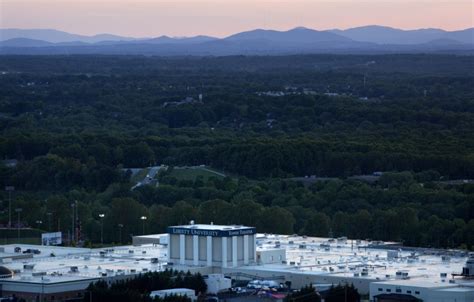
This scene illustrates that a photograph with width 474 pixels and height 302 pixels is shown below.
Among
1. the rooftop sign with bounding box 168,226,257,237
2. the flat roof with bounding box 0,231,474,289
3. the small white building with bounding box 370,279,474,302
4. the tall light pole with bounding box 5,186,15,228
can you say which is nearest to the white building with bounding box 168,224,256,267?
the rooftop sign with bounding box 168,226,257,237

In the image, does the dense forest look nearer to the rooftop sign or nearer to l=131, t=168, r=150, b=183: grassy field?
l=131, t=168, r=150, b=183: grassy field

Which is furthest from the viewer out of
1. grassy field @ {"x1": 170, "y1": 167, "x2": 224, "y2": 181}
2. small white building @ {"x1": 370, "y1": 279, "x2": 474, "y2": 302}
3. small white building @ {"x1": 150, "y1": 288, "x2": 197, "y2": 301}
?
grassy field @ {"x1": 170, "y1": 167, "x2": 224, "y2": 181}

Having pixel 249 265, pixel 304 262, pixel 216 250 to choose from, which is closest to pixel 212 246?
pixel 216 250

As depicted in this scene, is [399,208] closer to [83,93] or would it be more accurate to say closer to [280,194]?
[280,194]

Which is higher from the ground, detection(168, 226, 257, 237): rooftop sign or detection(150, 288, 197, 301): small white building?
detection(168, 226, 257, 237): rooftop sign

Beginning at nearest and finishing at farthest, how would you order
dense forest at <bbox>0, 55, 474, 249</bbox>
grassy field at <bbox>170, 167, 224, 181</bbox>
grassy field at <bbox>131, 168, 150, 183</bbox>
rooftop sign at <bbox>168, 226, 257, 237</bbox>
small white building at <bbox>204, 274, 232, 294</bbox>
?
A: small white building at <bbox>204, 274, 232, 294</bbox>
rooftop sign at <bbox>168, 226, 257, 237</bbox>
dense forest at <bbox>0, 55, 474, 249</bbox>
grassy field at <bbox>170, 167, 224, 181</bbox>
grassy field at <bbox>131, 168, 150, 183</bbox>

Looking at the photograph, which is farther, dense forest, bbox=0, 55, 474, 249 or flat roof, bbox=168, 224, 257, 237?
dense forest, bbox=0, 55, 474, 249

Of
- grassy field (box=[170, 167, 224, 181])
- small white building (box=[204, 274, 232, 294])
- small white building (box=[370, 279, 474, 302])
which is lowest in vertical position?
grassy field (box=[170, 167, 224, 181])
